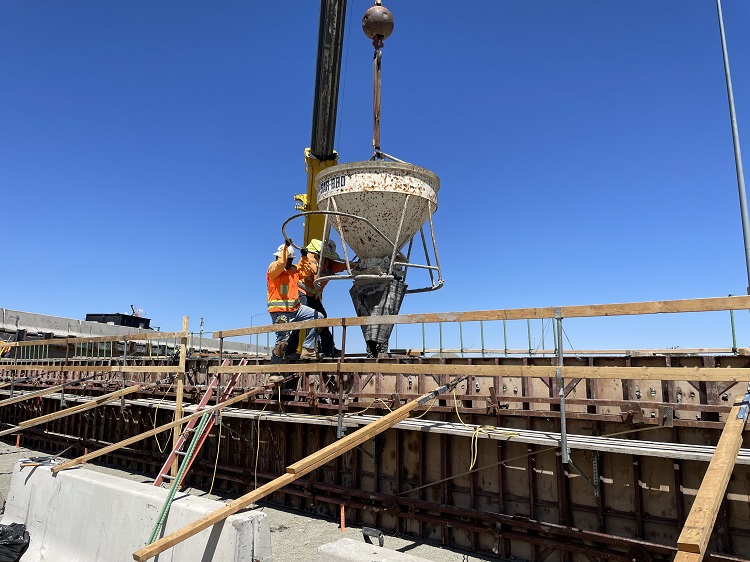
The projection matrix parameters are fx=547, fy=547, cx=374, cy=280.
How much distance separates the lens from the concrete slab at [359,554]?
417 centimetres

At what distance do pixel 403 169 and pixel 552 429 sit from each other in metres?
5.19

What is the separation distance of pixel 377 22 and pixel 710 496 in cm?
1048

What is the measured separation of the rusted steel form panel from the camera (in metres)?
6.00

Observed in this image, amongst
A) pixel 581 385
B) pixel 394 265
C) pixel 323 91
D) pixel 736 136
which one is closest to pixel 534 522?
pixel 581 385

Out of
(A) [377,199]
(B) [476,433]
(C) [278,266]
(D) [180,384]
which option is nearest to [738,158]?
(A) [377,199]

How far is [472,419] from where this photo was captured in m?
7.54

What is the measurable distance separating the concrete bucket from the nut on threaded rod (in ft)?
10.6

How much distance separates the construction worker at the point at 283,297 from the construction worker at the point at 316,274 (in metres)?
0.60

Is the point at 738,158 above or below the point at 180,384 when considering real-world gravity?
above

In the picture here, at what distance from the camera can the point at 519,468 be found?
A: 273 inches

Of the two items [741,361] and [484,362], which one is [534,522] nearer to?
[484,362]

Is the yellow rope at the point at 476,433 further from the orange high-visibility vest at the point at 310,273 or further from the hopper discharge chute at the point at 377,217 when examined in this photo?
the orange high-visibility vest at the point at 310,273

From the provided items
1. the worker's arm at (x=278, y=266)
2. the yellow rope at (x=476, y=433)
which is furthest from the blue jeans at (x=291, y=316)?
the yellow rope at (x=476, y=433)

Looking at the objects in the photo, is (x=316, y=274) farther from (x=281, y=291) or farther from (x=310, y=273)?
(x=281, y=291)
